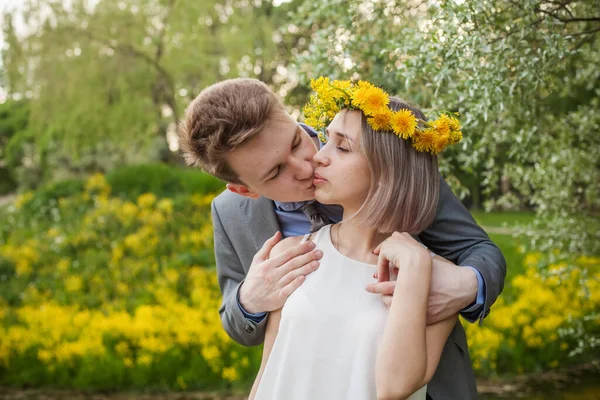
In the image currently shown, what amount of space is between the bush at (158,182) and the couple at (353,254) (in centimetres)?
664

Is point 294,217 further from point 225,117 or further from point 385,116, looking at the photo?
point 385,116

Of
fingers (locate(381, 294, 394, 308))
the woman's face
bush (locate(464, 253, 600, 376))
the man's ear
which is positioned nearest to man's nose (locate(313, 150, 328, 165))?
the woman's face

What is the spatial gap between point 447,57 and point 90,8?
12827mm

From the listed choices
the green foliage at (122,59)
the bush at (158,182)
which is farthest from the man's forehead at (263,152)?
the green foliage at (122,59)

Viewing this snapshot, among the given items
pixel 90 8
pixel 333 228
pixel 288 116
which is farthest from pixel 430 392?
pixel 90 8

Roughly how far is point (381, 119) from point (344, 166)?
0.19 metres

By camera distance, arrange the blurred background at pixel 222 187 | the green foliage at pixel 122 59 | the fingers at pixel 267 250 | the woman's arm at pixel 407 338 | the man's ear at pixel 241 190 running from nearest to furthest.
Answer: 1. the woman's arm at pixel 407 338
2. the fingers at pixel 267 250
3. the man's ear at pixel 241 190
4. the blurred background at pixel 222 187
5. the green foliage at pixel 122 59

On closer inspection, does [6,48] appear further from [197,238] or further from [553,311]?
[553,311]

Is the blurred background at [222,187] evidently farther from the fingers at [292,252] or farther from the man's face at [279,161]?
the fingers at [292,252]

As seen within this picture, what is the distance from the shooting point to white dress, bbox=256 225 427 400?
1.83 meters

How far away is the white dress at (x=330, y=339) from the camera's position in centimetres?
183

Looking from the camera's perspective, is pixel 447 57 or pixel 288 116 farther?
pixel 447 57

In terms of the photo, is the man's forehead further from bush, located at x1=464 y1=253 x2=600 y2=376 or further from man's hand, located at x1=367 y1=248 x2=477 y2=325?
bush, located at x1=464 y1=253 x2=600 y2=376

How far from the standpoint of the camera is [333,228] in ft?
7.11
